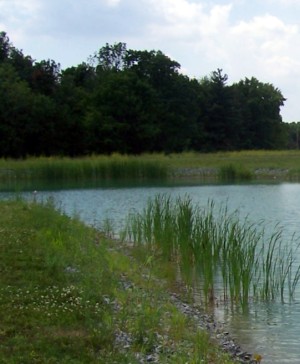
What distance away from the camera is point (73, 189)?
137ft

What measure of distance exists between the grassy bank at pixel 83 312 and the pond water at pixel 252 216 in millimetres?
1078

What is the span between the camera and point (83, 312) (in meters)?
8.66

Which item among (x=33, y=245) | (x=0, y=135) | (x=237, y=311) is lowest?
(x=237, y=311)

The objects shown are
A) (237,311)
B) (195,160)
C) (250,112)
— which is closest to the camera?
(237,311)

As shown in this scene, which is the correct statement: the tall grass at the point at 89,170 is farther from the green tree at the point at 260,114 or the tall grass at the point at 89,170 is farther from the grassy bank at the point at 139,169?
the green tree at the point at 260,114

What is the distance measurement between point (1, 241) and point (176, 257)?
401 centimetres

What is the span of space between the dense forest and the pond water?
24.9m

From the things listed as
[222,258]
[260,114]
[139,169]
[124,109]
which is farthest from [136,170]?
[260,114]

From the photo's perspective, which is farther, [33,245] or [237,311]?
[33,245]

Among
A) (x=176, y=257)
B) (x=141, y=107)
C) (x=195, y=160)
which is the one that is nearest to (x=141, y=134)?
(x=141, y=107)

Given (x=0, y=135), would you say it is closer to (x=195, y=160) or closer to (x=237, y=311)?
(x=195, y=160)

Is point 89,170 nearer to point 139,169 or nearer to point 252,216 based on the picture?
point 139,169

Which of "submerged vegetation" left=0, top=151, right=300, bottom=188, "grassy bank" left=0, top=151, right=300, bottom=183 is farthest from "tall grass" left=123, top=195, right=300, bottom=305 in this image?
"grassy bank" left=0, top=151, right=300, bottom=183

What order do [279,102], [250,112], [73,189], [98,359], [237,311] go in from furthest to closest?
[279,102]
[250,112]
[73,189]
[237,311]
[98,359]
